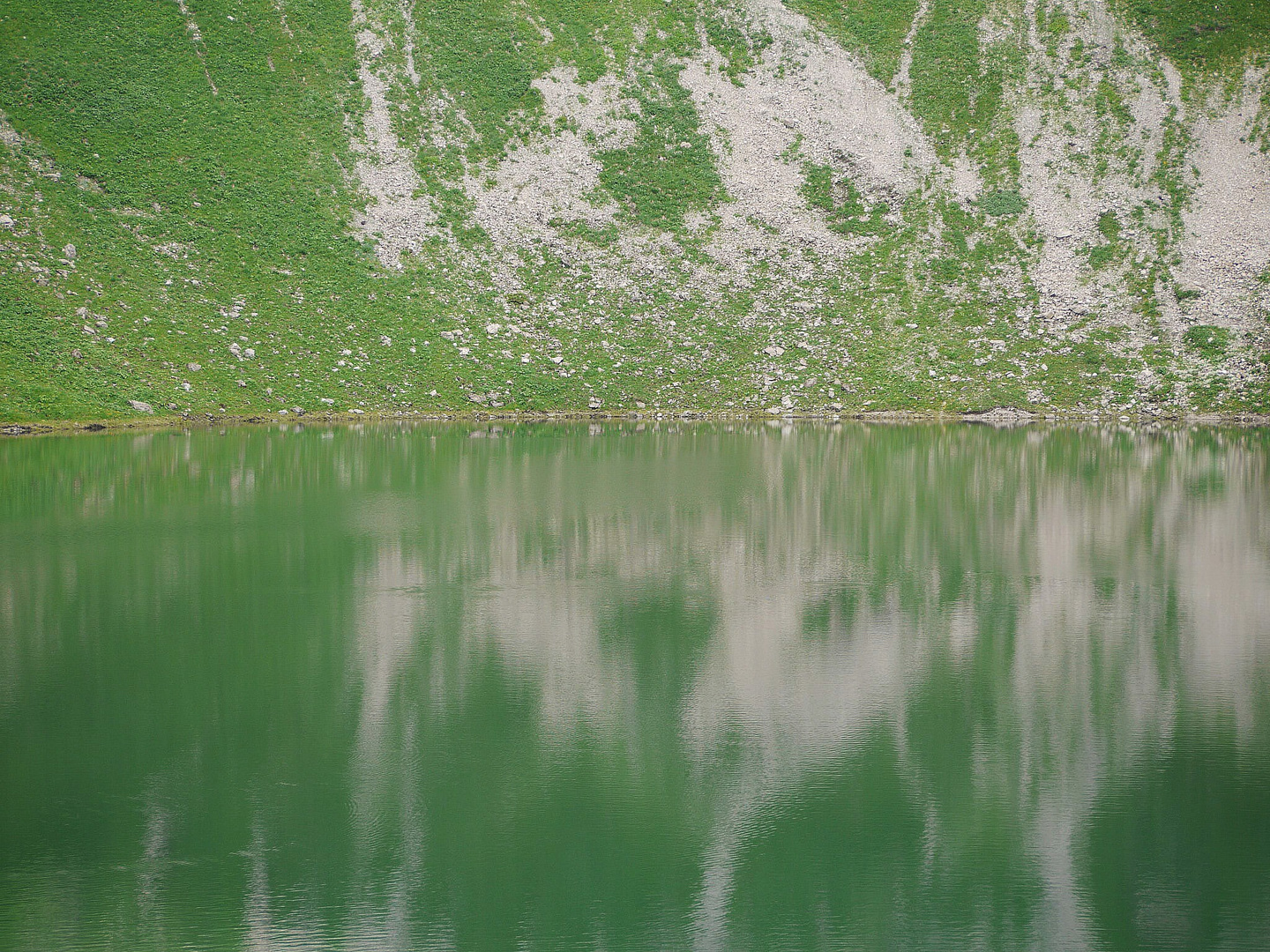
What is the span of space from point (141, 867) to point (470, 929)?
3460 mm

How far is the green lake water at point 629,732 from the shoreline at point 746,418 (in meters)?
30.5

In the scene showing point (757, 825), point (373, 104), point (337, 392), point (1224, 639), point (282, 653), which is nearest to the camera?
point (757, 825)

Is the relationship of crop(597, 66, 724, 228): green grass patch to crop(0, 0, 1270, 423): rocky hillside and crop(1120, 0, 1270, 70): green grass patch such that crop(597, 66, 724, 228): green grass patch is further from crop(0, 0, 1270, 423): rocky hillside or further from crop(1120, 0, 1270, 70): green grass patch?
crop(1120, 0, 1270, 70): green grass patch

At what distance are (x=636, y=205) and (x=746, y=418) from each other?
20.3 meters

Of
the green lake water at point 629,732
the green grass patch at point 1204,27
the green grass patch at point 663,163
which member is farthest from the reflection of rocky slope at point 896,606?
the green grass patch at point 1204,27

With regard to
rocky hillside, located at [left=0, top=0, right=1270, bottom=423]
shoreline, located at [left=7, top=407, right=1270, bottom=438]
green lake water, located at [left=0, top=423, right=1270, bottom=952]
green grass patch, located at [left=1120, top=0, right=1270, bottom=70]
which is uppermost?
green grass patch, located at [left=1120, top=0, right=1270, bottom=70]

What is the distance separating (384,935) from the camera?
1009 centimetres

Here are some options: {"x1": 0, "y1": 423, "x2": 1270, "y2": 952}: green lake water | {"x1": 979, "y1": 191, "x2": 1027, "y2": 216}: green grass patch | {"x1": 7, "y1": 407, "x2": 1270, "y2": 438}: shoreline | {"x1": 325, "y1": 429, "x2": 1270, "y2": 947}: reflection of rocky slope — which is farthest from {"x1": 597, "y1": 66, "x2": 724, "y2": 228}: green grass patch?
{"x1": 0, "y1": 423, "x2": 1270, "y2": 952}: green lake water

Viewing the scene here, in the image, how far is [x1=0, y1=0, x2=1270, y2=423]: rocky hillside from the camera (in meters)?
66.8

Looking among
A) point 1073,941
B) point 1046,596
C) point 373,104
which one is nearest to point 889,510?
point 1046,596

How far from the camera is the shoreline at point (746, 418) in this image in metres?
61.5

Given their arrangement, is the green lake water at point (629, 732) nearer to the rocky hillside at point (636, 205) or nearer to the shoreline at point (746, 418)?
the shoreline at point (746, 418)

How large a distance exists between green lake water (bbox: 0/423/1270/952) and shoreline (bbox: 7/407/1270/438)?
30481mm

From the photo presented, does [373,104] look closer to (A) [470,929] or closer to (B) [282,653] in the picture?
(B) [282,653]
